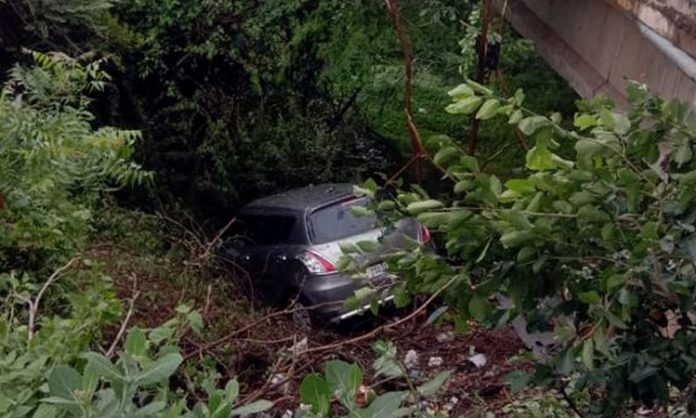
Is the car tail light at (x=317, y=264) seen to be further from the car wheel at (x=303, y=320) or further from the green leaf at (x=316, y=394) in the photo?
the green leaf at (x=316, y=394)

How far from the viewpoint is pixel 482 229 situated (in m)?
2.73

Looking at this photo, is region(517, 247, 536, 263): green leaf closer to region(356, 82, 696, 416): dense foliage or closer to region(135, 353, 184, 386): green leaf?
region(356, 82, 696, 416): dense foliage

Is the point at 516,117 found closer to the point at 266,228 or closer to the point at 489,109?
the point at 489,109

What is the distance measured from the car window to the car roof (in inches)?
4.8

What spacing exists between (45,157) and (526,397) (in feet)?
11.1

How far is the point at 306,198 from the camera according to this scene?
1108cm

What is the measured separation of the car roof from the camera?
1084 centimetres

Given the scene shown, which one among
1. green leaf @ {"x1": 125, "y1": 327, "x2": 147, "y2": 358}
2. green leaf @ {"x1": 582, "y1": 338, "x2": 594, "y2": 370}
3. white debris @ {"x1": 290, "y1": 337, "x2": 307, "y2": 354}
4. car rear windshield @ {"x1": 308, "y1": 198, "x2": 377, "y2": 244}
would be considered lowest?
car rear windshield @ {"x1": 308, "y1": 198, "x2": 377, "y2": 244}

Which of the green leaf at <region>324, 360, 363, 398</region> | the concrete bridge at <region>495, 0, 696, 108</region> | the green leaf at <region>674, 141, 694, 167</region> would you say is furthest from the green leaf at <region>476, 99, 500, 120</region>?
the concrete bridge at <region>495, 0, 696, 108</region>

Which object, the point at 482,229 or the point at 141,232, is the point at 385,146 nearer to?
the point at 141,232

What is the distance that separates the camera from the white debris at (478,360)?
→ 8984mm

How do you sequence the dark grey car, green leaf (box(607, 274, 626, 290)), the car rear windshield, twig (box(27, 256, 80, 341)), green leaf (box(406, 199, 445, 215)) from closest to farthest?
green leaf (box(607, 274, 626, 290)) → green leaf (box(406, 199, 445, 215)) → twig (box(27, 256, 80, 341)) → the dark grey car → the car rear windshield

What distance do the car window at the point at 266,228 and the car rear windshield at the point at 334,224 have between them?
0.93ft

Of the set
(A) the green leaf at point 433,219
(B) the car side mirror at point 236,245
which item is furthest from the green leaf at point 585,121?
(B) the car side mirror at point 236,245
